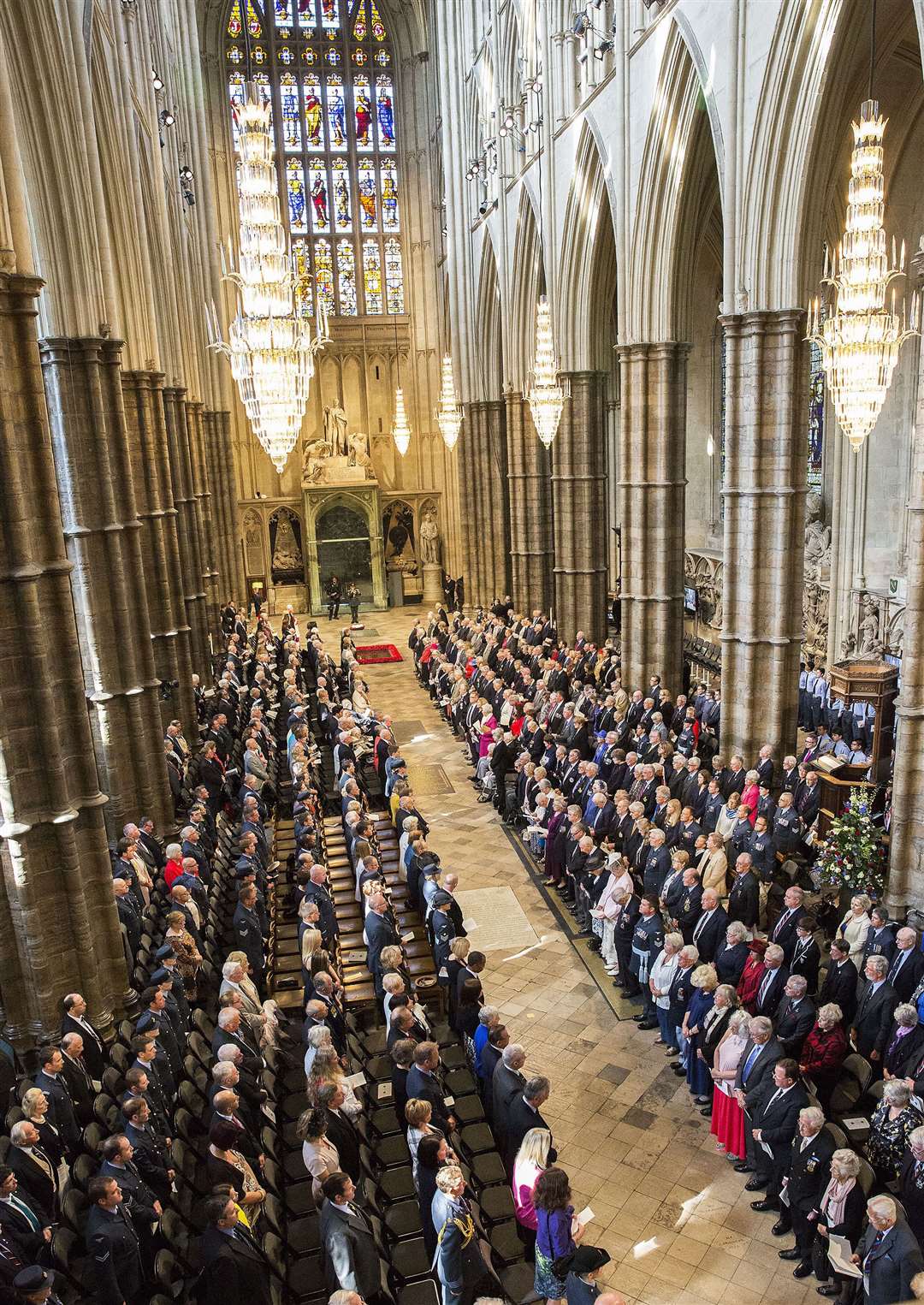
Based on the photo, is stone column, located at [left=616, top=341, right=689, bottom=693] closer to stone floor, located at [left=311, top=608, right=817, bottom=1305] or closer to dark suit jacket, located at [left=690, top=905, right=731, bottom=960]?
stone floor, located at [left=311, top=608, right=817, bottom=1305]

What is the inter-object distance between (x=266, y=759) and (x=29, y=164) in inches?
350

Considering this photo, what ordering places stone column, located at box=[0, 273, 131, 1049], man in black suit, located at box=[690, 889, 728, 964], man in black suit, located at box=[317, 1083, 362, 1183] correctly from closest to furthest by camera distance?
man in black suit, located at box=[317, 1083, 362, 1183] → stone column, located at box=[0, 273, 131, 1049] → man in black suit, located at box=[690, 889, 728, 964]

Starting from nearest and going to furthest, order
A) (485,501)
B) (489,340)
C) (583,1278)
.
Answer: (583,1278)
(489,340)
(485,501)

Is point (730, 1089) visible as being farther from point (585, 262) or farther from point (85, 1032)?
point (585, 262)

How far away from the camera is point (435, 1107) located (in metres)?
6.83

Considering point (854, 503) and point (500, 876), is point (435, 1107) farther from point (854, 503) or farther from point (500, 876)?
point (854, 503)

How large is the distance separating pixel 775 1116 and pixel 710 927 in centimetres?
250

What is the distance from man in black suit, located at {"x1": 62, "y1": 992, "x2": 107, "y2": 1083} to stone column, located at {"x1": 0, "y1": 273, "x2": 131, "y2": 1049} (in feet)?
3.41

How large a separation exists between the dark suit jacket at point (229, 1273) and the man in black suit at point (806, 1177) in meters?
3.46

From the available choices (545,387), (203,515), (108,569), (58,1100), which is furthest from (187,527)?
(58,1100)

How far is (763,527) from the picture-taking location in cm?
1374

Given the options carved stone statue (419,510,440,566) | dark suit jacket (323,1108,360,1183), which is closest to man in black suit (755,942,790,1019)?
dark suit jacket (323,1108,360,1183)

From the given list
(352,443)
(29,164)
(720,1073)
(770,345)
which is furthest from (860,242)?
(352,443)

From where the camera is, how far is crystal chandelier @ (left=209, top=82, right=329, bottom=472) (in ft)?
39.5
